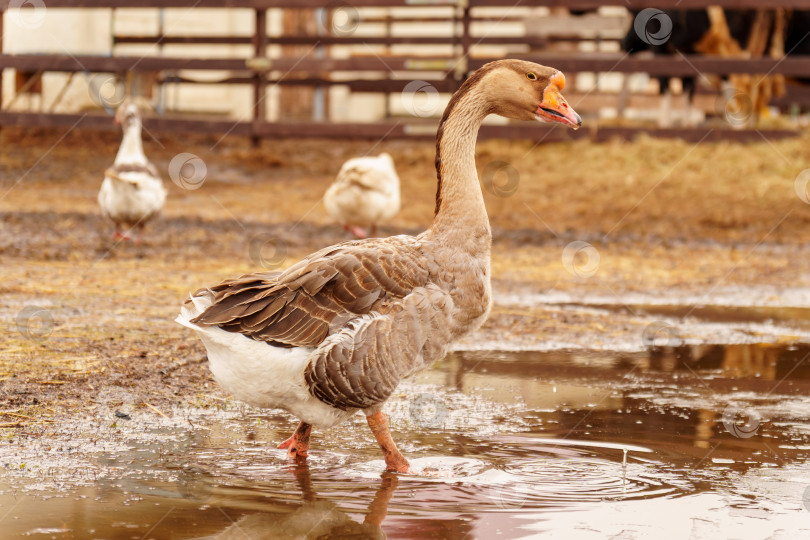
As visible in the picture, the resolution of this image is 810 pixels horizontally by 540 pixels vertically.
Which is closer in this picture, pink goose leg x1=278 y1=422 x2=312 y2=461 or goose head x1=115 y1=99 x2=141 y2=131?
pink goose leg x1=278 y1=422 x2=312 y2=461

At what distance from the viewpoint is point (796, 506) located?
14.6ft

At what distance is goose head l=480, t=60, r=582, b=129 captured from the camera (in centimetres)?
534

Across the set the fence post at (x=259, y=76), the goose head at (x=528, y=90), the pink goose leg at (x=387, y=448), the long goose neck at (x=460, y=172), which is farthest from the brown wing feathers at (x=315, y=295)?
the fence post at (x=259, y=76)

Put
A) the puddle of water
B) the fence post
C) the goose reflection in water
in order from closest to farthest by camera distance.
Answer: the goose reflection in water → the puddle of water → the fence post

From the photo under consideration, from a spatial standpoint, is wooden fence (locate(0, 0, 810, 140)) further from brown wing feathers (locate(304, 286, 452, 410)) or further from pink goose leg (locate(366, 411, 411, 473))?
pink goose leg (locate(366, 411, 411, 473))

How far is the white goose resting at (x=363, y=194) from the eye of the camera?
12.1 metres

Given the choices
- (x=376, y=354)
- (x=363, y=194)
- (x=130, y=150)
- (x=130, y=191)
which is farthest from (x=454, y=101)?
(x=130, y=150)

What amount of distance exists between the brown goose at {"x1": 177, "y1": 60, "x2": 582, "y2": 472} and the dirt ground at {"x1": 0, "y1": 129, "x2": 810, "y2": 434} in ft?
3.95

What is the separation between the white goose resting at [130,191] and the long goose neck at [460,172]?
6460mm

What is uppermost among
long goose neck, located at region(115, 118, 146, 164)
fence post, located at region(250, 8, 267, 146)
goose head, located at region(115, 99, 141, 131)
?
fence post, located at region(250, 8, 267, 146)


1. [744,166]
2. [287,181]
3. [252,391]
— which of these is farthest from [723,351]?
[287,181]

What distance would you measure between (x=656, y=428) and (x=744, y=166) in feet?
34.8

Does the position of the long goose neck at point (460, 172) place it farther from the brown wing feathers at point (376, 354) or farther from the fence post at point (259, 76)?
the fence post at point (259, 76)

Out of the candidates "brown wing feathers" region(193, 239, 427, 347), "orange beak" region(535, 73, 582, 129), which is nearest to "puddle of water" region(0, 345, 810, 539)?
"brown wing feathers" region(193, 239, 427, 347)
